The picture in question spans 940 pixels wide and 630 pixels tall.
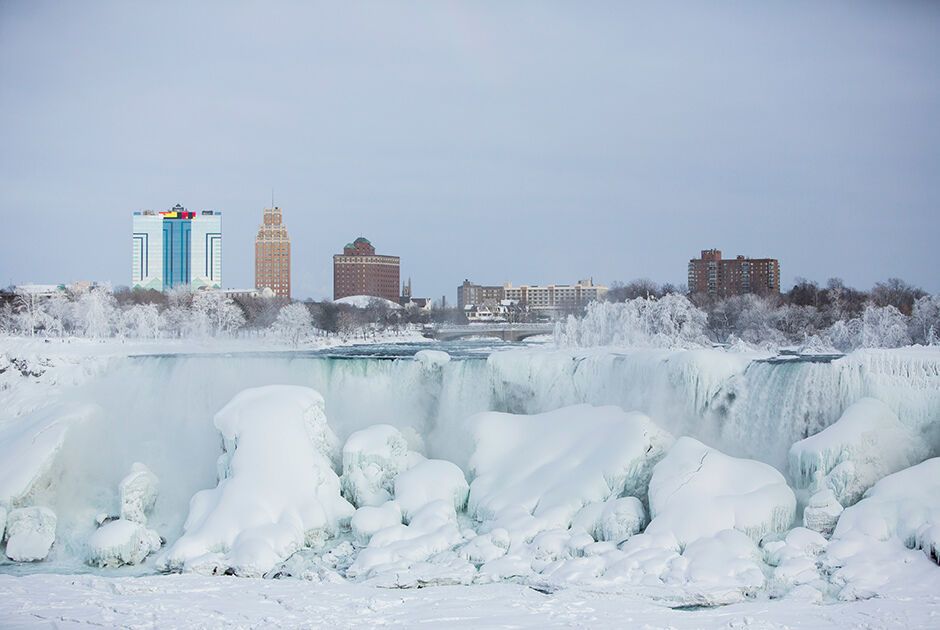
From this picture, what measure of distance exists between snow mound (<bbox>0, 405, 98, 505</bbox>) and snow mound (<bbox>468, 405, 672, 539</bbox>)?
896 cm

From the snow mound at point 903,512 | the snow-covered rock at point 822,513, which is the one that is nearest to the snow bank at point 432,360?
the snow-covered rock at point 822,513

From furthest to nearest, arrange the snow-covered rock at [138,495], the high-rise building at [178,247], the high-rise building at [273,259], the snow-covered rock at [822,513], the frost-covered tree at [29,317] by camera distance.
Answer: the high-rise building at [273,259], the high-rise building at [178,247], the frost-covered tree at [29,317], the snow-covered rock at [138,495], the snow-covered rock at [822,513]

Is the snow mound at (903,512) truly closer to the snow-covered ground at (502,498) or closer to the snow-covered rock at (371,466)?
the snow-covered ground at (502,498)

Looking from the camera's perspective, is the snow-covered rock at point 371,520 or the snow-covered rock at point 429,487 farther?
the snow-covered rock at point 429,487

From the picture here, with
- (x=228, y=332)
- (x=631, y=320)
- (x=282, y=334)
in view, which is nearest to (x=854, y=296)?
(x=631, y=320)

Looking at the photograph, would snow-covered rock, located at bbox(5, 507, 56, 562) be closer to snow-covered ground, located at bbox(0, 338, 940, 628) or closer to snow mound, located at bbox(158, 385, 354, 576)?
snow-covered ground, located at bbox(0, 338, 940, 628)

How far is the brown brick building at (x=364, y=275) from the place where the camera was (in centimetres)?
10394

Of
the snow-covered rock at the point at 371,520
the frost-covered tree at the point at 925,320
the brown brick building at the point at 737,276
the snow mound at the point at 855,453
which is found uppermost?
the brown brick building at the point at 737,276

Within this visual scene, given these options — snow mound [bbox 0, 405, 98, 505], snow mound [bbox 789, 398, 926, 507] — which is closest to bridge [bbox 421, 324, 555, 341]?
snow mound [bbox 0, 405, 98, 505]

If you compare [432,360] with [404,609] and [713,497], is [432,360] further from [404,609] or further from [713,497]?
[404,609]

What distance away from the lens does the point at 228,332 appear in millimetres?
55375

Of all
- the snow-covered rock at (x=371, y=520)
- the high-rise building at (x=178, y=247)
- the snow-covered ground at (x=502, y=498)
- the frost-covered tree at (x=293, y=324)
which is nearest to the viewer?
the snow-covered ground at (x=502, y=498)

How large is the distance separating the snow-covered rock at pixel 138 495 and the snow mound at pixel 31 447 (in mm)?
2208

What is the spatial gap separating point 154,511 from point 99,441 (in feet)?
12.7
